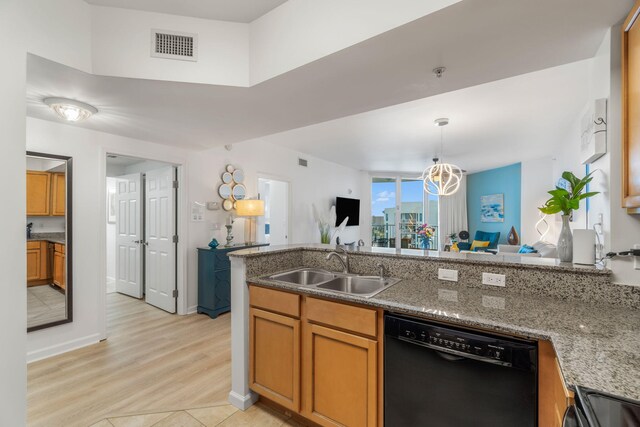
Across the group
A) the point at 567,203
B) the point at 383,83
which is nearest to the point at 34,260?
the point at 383,83

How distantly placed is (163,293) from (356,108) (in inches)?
140

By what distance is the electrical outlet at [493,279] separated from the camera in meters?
1.70

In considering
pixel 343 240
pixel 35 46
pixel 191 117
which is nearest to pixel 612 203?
pixel 191 117

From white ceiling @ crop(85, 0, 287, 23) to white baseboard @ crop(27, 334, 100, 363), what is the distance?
3039 mm

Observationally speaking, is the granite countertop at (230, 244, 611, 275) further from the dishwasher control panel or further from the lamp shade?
the lamp shade

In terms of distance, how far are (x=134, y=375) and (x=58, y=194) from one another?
1908mm

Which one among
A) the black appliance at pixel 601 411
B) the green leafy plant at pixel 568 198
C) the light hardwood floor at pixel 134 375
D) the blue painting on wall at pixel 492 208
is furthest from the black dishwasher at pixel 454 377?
the blue painting on wall at pixel 492 208

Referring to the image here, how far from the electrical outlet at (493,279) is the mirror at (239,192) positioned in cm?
350

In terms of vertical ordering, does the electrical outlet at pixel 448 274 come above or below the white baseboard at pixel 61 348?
above

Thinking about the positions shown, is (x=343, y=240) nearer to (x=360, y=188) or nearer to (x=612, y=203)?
(x=360, y=188)

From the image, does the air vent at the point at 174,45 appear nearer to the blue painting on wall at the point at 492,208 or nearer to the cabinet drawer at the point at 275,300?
the cabinet drawer at the point at 275,300

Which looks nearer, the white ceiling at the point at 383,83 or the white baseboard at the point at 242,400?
the white ceiling at the point at 383,83

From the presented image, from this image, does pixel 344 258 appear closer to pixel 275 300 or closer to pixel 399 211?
pixel 275 300

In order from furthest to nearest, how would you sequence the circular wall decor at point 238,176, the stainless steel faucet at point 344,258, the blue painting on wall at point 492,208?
1. the blue painting on wall at point 492,208
2. the circular wall decor at point 238,176
3. the stainless steel faucet at point 344,258
